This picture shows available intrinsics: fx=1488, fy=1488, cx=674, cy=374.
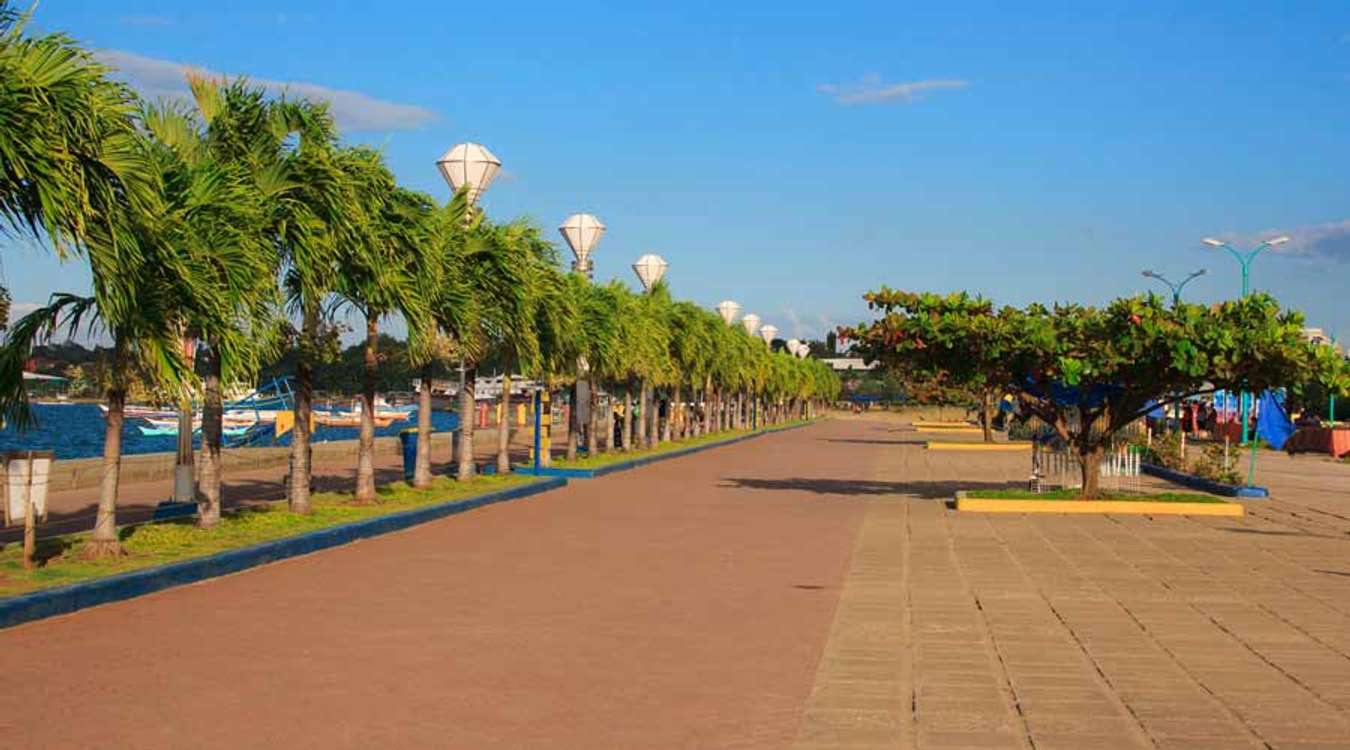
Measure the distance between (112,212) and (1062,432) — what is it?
17.5m

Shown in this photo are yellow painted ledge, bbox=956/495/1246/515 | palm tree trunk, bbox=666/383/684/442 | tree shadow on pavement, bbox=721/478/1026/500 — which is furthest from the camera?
palm tree trunk, bbox=666/383/684/442

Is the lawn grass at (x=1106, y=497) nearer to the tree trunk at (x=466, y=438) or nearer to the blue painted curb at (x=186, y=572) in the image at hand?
the tree trunk at (x=466, y=438)

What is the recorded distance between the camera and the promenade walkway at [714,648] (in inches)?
306

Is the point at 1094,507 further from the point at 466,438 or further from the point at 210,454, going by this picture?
the point at 210,454

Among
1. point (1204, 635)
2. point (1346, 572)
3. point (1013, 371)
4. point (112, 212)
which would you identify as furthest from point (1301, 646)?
point (1013, 371)

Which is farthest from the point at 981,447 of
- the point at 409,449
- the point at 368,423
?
the point at 368,423

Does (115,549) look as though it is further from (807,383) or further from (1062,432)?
(807,383)

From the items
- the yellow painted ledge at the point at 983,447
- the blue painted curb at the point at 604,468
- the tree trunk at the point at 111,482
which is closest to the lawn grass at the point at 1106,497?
the blue painted curb at the point at 604,468

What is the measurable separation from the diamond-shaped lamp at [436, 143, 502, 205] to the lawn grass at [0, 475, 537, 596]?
21.8 feet

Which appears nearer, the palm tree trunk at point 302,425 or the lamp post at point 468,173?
the palm tree trunk at point 302,425

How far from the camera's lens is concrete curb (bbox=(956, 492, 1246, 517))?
2336cm

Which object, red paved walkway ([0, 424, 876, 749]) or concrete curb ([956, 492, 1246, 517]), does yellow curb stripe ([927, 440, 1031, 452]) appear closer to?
concrete curb ([956, 492, 1246, 517])

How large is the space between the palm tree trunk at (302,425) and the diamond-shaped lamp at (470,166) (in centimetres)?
764

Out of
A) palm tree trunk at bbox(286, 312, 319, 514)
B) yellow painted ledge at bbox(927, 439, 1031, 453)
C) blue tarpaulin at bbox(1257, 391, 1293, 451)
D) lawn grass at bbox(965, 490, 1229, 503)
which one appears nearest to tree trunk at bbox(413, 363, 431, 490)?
palm tree trunk at bbox(286, 312, 319, 514)
